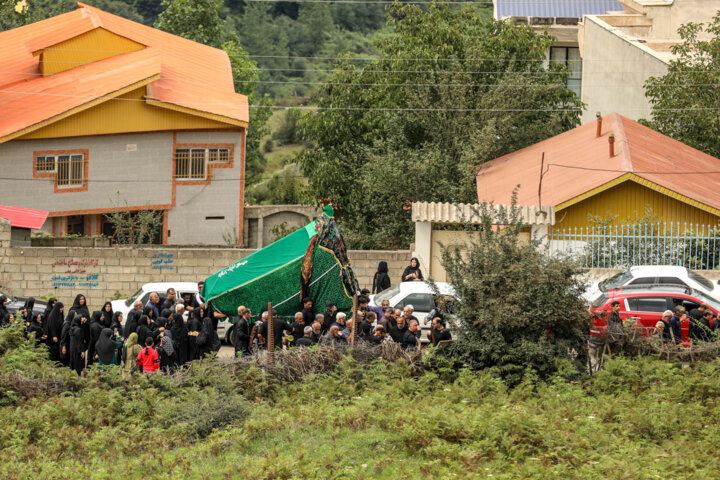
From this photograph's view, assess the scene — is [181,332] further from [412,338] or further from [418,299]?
[418,299]

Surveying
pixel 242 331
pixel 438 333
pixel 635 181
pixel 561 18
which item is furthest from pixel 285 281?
pixel 561 18

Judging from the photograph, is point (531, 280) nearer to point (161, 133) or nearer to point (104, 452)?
point (104, 452)

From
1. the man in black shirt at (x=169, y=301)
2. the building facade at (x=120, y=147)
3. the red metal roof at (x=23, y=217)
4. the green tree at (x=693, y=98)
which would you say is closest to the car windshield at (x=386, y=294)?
the man in black shirt at (x=169, y=301)

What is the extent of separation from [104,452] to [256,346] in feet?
13.0

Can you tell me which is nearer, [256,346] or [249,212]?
[256,346]

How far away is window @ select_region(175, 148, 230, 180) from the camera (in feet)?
111

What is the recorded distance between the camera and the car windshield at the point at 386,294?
19547 millimetres

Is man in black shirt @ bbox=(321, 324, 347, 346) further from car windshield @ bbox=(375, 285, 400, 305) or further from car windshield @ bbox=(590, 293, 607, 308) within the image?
car windshield @ bbox=(590, 293, 607, 308)

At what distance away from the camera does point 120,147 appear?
109 feet

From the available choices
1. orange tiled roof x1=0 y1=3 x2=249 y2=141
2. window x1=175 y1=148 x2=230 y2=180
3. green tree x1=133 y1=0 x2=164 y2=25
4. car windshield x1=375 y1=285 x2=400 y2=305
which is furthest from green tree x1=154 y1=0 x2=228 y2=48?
green tree x1=133 y1=0 x2=164 y2=25

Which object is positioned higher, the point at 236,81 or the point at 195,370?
the point at 236,81

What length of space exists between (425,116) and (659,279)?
12.7 meters

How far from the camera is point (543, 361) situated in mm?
15781

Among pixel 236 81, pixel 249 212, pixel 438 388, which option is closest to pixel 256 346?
pixel 438 388
